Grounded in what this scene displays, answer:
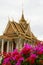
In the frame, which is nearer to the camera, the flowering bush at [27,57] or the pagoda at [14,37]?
the flowering bush at [27,57]

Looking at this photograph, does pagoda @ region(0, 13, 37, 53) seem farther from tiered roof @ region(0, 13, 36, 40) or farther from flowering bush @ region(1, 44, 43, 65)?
flowering bush @ region(1, 44, 43, 65)

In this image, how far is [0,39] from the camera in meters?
30.6

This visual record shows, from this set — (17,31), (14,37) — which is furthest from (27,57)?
(17,31)

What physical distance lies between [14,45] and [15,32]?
1704mm

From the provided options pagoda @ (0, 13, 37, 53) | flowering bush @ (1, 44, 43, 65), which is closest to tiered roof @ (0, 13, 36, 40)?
pagoda @ (0, 13, 37, 53)

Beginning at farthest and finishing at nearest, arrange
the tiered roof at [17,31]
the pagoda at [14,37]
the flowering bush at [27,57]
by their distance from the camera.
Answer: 1. the tiered roof at [17,31]
2. the pagoda at [14,37]
3. the flowering bush at [27,57]

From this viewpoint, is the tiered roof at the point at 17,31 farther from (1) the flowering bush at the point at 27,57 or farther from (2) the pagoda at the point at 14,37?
(1) the flowering bush at the point at 27,57

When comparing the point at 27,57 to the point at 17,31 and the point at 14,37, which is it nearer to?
the point at 14,37

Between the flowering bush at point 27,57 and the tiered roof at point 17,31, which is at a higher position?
the tiered roof at point 17,31

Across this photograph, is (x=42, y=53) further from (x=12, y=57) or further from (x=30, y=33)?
(x=30, y=33)

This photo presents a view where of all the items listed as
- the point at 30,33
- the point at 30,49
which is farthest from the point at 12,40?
the point at 30,49

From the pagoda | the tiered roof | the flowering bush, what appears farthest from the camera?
the tiered roof

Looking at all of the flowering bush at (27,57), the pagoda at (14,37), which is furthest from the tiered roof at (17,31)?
the flowering bush at (27,57)

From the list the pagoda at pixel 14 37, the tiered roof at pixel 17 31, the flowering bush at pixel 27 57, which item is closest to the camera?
the flowering bush at pixel 27 57
